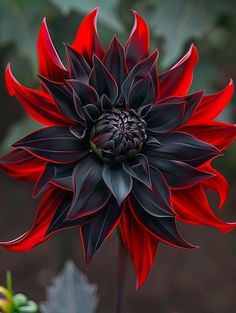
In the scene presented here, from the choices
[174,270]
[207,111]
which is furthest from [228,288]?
[207,111]

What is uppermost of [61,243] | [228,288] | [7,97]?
[7,97]

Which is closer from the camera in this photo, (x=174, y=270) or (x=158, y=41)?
(x=158, y=41)

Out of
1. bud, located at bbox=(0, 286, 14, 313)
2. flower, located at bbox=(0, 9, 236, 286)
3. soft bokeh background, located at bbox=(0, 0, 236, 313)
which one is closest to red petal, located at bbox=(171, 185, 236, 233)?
flower, located at bbox=(0, 9, 236, 286)

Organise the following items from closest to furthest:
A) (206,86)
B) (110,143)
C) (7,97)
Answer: (110,143) → (206,86) → (7,97)

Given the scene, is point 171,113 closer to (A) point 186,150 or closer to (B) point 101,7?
(A) point 186,150

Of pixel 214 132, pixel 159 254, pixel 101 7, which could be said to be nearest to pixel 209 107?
pixel 214 132

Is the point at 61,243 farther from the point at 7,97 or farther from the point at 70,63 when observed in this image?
the point at 70,63
